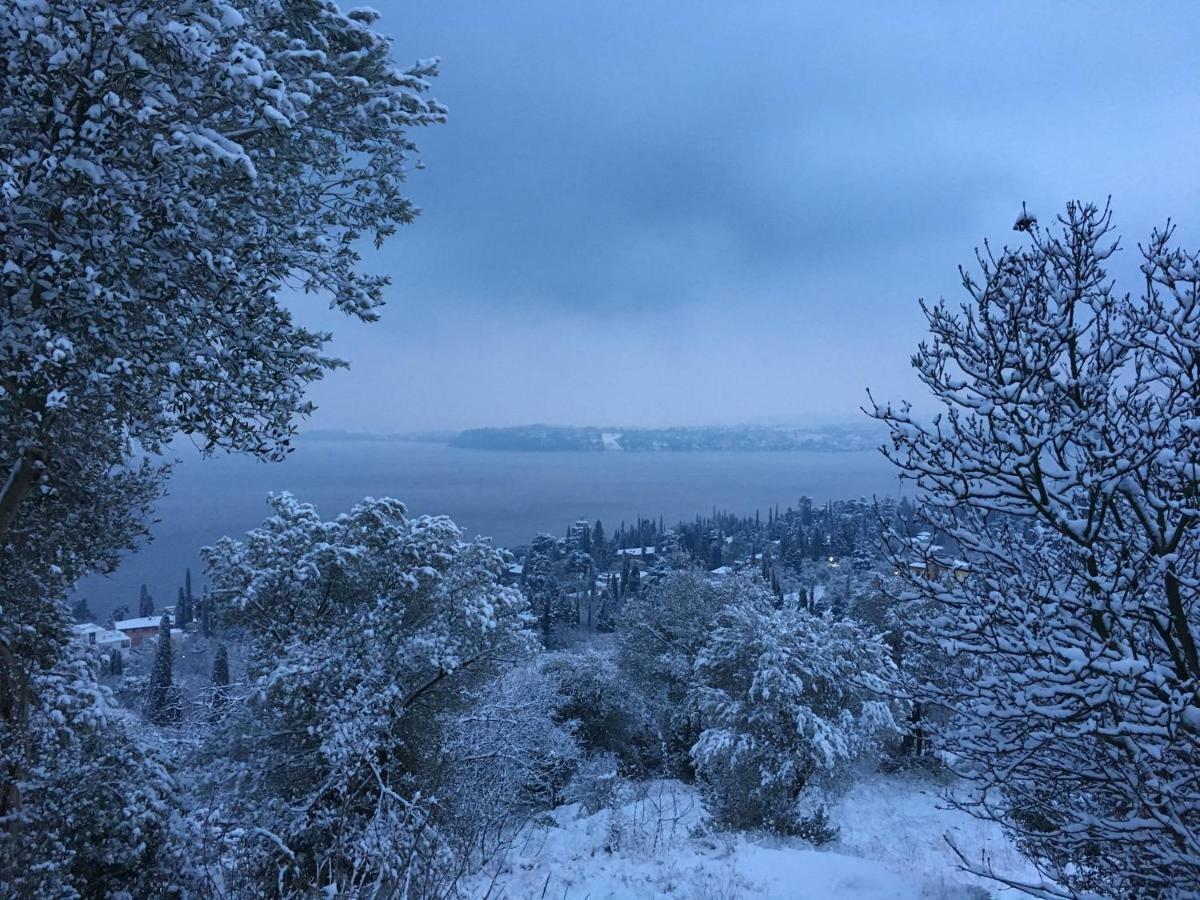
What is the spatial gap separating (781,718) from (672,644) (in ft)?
36.8

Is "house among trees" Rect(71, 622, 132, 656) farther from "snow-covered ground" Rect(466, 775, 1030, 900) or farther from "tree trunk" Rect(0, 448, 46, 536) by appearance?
"snow-covered ground" Rect(466, 775, 1030, 900)

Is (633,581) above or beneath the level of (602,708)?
beneath

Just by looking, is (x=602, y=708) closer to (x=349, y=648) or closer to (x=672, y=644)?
A: (x=672, y=644)

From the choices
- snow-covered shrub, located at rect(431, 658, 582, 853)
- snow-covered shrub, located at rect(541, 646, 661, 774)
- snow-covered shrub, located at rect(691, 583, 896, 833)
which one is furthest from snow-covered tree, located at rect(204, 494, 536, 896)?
snow-covered shrub, located at rect(541, 646, 661, 774)

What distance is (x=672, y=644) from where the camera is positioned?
1062 inches

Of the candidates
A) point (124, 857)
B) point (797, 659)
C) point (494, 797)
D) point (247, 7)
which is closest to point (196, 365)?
point (247, 7)

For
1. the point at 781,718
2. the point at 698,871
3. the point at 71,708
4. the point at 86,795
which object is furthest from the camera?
the point at 781,718

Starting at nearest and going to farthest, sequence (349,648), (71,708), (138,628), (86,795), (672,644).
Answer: (86,795) < (71,708) < (349,648) < (672,644) < (138,628)

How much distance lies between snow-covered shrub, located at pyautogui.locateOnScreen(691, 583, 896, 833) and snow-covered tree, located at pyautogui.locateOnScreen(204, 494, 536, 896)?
24.2ft

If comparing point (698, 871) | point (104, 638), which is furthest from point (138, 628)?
point (698, 871)

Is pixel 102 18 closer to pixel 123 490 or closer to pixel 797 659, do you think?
pixel 123 490

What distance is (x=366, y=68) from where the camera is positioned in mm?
5012

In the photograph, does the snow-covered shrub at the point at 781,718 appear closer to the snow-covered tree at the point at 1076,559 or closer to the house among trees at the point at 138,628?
the snow-covered tree at the point at 1076,559

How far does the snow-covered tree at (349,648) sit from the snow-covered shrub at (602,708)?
13353mm
